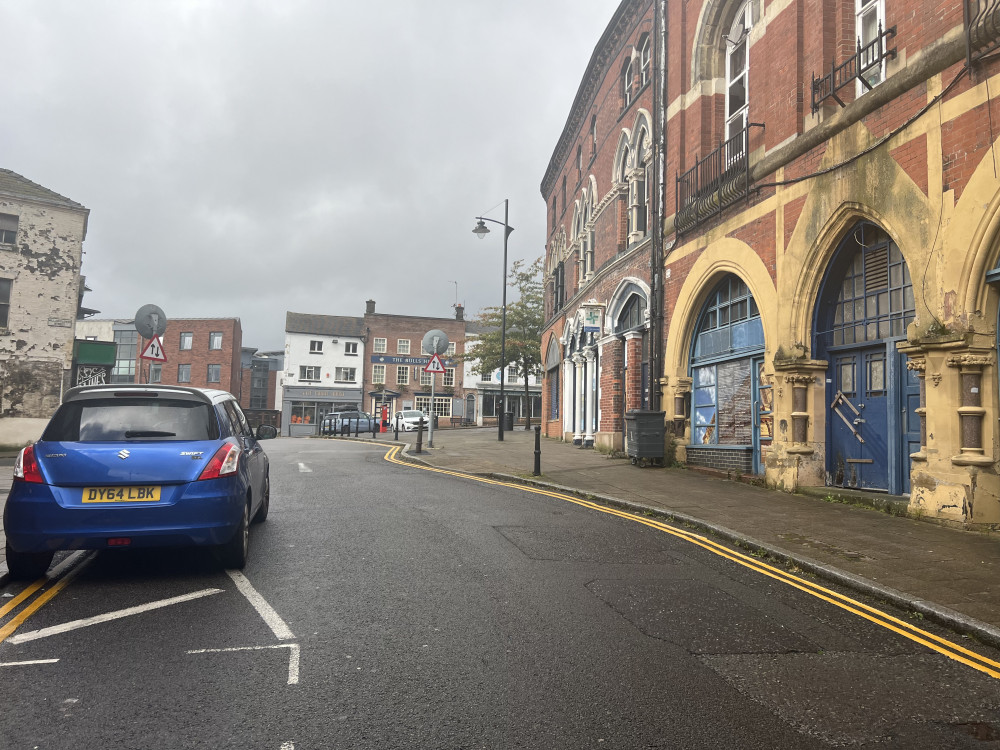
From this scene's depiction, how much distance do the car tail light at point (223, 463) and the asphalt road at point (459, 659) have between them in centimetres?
81

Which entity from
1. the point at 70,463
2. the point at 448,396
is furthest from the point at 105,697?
the point at 448,396

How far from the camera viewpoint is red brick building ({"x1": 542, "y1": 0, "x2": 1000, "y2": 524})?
7.87 metres

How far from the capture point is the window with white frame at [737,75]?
13695mm

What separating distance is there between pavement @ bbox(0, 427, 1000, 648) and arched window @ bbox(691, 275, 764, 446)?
44.8 inches

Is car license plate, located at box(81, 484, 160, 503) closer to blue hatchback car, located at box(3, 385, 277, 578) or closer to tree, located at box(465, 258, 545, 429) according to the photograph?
blue hatchback car, located at box(3, 385, 277, 578)

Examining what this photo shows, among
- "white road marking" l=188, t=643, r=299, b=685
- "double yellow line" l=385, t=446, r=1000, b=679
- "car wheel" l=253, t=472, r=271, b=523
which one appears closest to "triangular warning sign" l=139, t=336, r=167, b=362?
"car wheel" l=253, t=472, r=271, b=523

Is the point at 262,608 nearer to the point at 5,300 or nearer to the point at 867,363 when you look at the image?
the point at 867,363

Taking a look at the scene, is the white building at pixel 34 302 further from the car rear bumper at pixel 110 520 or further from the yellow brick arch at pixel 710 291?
the car rear bumper at pixel 110 520

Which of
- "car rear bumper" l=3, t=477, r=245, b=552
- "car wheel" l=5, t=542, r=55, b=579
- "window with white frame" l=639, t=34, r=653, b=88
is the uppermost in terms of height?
"window with white frame" l=639, t=34, r=653, b=88

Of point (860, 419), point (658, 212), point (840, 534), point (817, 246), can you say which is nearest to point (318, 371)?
point (658, 212)

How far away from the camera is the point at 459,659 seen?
3631 mm

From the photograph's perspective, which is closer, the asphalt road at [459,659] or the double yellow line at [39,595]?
the asphalt road at [459,659]

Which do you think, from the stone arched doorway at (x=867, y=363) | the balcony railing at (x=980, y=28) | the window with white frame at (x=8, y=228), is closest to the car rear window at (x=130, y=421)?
the stone arched doorway at (x=867, y=363)

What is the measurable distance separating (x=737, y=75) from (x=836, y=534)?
10.9 meters
